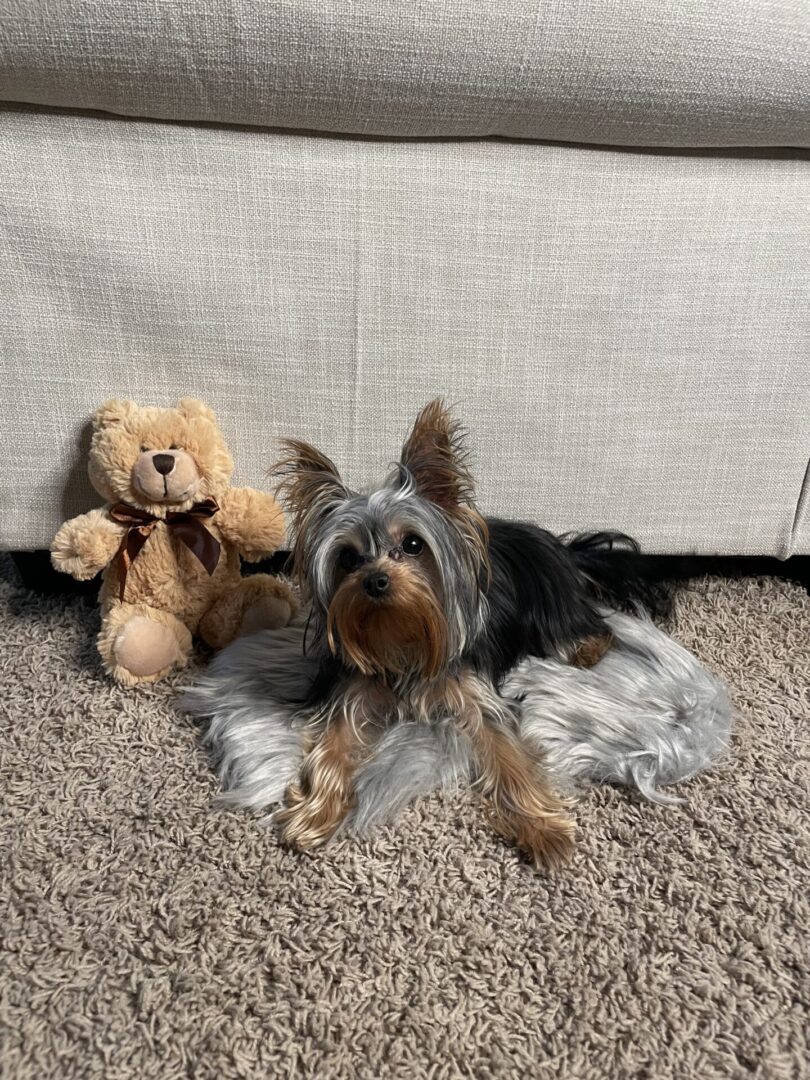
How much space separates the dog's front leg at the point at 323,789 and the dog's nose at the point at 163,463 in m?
0.45

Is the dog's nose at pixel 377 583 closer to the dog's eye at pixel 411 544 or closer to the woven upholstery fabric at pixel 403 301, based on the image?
the dog's eye at pixel 411 544

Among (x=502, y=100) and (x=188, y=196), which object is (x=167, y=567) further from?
(x=502, y=100)

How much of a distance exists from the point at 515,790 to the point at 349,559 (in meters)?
0.38

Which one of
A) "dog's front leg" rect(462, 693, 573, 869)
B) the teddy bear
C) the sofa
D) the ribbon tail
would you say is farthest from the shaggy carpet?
the sofa

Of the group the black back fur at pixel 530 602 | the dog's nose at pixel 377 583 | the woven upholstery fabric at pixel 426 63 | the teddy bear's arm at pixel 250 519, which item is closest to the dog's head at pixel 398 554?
the dog's nose at pixel 377 583

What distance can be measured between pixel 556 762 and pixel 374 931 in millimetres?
368

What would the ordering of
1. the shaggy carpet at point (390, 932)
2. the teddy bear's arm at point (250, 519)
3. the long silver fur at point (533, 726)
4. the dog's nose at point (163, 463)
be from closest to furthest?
the shaggy carpet at point (390, 932)
the long silver fur at point (533, 726)
the dog's nose at point (163, 463)
the teddy bear's arm at point (250, 519)

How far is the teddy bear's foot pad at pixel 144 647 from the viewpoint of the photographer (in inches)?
53.2

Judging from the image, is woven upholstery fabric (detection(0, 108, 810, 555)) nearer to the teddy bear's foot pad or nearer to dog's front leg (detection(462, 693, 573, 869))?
the teddy bear's foot pad

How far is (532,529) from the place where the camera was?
1.42m

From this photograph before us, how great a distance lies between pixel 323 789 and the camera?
1151mm

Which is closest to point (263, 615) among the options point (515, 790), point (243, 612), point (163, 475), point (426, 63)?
point (243, 612)

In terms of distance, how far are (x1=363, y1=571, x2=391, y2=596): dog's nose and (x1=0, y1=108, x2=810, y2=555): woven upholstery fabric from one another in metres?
0.43

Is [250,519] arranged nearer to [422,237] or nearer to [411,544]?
[411,544]
